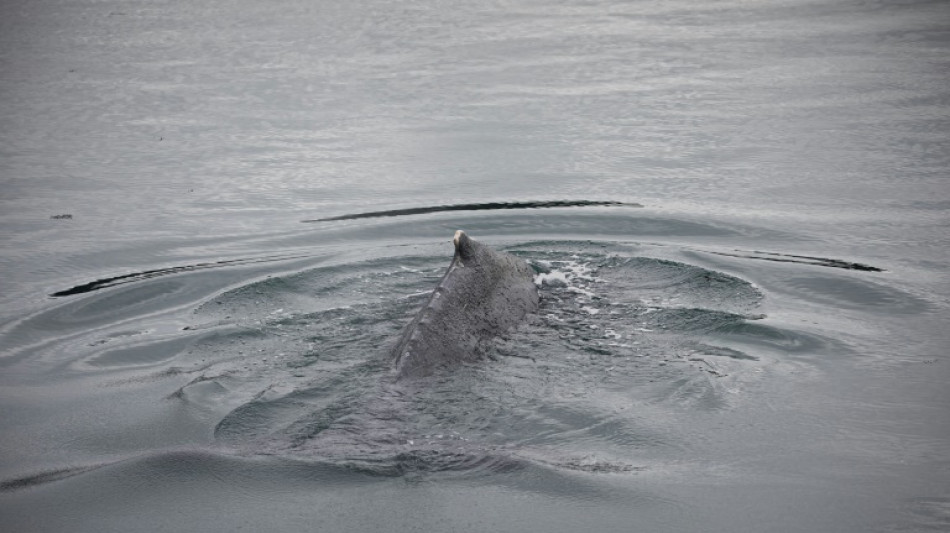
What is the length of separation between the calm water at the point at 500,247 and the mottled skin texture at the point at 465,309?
191 mm

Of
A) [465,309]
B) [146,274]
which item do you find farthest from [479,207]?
[465,309]

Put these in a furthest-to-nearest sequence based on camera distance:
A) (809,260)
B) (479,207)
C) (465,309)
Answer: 1. (479,207)
2. (809,260)
3. (465,309)

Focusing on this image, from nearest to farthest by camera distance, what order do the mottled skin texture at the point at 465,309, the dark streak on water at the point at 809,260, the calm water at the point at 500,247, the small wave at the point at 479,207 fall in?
the calm water at the point at 500,247 → the mottled skin texture at the point at 465,309 → the dark streak on water at the point at 809,260 → the small wave at the point at 479,207

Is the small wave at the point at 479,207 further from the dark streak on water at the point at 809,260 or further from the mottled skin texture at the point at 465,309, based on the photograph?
the mottled skin texture at the point at 465,309

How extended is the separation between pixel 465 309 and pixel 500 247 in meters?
3.09

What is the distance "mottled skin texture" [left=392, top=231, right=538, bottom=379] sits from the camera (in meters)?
6.58

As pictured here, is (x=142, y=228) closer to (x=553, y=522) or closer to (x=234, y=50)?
(x=553, y=522)

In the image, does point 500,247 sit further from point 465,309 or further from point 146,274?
point 146,274

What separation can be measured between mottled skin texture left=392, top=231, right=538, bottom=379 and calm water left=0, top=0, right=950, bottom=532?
191mm

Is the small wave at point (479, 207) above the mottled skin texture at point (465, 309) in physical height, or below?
above

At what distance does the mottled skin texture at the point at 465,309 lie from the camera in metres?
6.58

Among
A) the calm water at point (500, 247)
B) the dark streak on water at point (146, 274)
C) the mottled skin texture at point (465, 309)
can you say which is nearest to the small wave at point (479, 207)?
the calm water at point (500, 247)

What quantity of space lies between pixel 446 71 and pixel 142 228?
8845 mm

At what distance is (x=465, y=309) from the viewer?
7234mm
